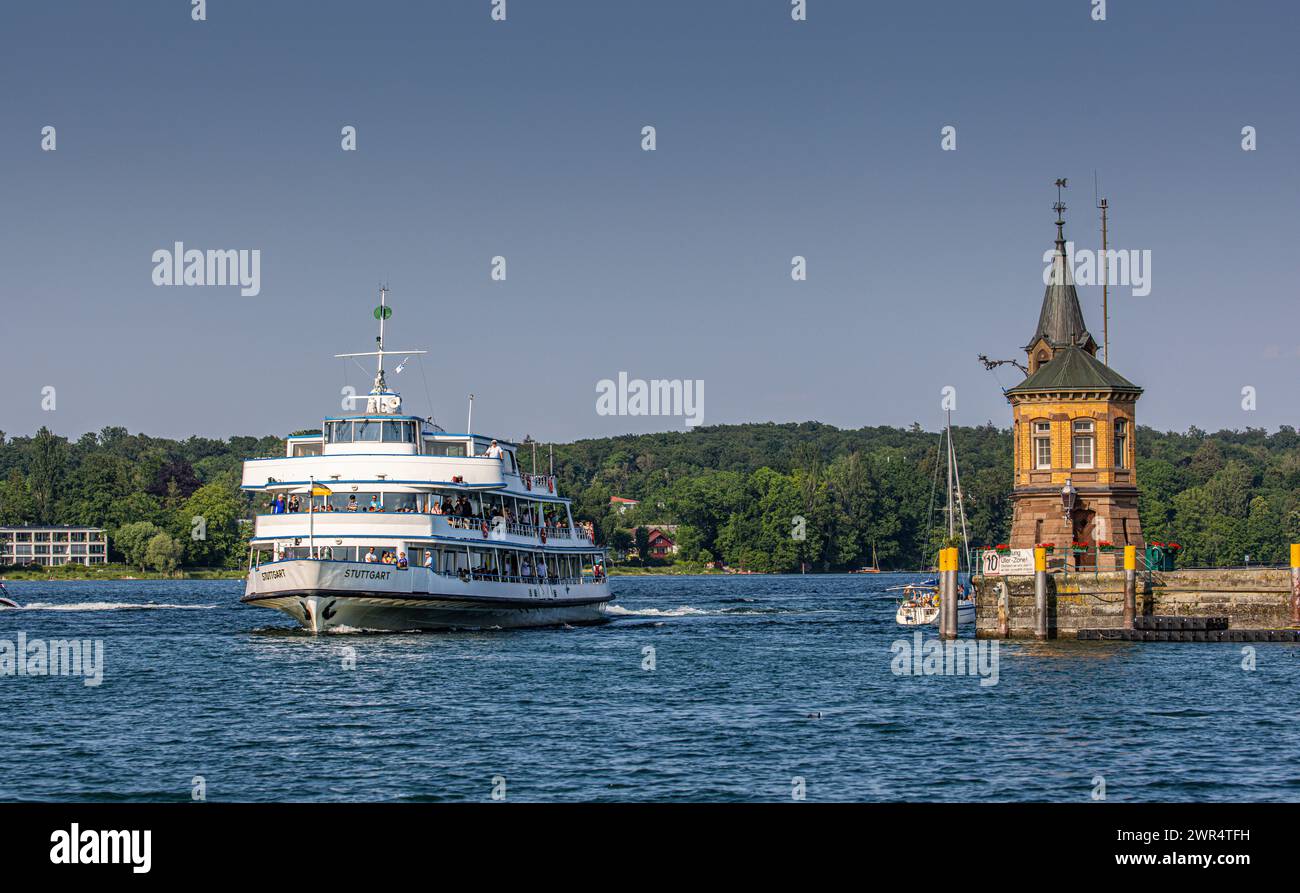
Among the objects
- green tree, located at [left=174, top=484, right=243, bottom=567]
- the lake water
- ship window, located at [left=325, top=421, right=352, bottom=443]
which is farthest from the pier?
green tree, located at [left=174, top=484, right=243, bottom=567]

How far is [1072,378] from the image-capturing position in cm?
5859

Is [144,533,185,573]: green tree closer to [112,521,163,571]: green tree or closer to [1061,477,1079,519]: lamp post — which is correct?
[112,521,163,571]: green tree

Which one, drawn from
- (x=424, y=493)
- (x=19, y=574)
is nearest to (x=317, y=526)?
(x=424, y=493)

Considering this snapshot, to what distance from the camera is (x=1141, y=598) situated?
54.7 metres

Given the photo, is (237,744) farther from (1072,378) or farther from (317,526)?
(1072,378)

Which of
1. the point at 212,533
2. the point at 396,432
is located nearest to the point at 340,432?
the point at 396,432

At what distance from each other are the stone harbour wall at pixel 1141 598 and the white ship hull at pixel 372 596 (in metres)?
20.8

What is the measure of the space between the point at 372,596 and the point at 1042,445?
84.7ft

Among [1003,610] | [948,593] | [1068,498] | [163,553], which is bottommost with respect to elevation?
[163,553]

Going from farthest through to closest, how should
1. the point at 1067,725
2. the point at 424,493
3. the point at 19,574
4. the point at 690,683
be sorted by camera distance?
the point at 19,574 → the point at 424,493 → the point at 690,683 → the point at 1067,725

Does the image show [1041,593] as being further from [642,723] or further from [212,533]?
[212,533]
